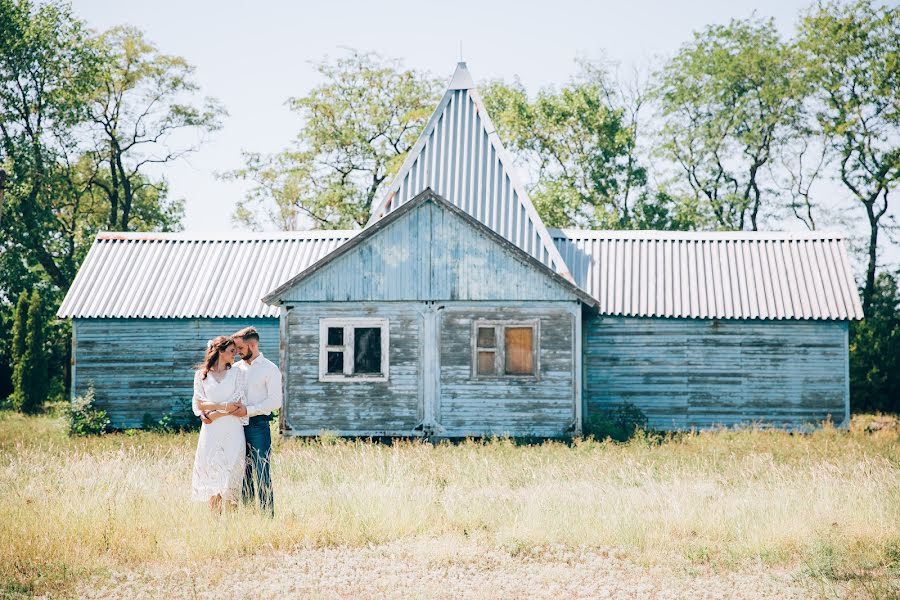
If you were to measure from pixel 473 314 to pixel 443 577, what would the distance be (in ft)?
35.0

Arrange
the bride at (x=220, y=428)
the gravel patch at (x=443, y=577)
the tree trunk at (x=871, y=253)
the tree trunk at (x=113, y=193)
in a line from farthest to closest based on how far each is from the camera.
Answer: the tree trunk at (x=113, y=193), the tree trunk at (x=871, y=253), the bride at (x=220, y=428), the gravel patch at (x=443, y=577)

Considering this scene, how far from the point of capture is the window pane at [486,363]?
18297mm

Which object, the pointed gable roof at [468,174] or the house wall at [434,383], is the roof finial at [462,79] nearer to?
the pointed gable roof at [468,174]

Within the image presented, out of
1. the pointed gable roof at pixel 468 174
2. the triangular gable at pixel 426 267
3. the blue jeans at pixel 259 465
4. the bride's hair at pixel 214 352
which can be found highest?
the pointed gable roof at pixel 468 174

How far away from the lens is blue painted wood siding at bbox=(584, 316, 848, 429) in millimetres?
19906

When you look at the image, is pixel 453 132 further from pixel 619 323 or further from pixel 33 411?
pixel 33 411

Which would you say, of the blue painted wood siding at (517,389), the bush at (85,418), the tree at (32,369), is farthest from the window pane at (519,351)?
the tree at (32,369)

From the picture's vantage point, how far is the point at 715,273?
21.1m

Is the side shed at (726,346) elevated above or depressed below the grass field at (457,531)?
above

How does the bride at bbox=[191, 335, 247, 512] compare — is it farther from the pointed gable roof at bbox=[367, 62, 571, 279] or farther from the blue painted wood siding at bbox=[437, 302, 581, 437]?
the pointed gable roof at bbox=[367, 62, 571, 279]

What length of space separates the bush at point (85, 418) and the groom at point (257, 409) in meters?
12.4

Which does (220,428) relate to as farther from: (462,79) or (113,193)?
(113,193)

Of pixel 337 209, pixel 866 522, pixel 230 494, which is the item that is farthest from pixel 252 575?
pixel 337 209

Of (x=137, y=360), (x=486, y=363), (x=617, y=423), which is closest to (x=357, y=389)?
(x=486, y=363)
